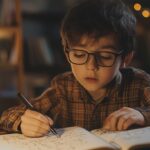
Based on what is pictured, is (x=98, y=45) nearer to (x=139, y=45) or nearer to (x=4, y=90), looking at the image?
(x=139, y=45)

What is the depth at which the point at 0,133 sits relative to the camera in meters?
0.85

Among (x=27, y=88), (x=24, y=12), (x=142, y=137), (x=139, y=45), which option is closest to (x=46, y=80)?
(x=27, y=88)

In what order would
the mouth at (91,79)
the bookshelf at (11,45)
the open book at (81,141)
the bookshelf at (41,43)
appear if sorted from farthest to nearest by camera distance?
the bookshelf at (41,43) → the bookshelf at (11,45) → the mouth at (91,79) → the open book at (81,141)

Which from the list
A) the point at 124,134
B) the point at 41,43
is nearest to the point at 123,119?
the point at 124,134

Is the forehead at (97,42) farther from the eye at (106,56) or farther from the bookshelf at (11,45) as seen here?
the bookshelf at (11,45)

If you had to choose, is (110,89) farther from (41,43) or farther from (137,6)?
(41,43)

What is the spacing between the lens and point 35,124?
0.78 m

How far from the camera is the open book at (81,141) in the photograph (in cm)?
70

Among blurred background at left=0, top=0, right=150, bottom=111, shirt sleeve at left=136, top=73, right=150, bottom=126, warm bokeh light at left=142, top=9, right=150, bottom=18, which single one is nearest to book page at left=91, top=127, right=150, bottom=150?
shirt sleeve at left=136, top=73, right=150, bottom=126

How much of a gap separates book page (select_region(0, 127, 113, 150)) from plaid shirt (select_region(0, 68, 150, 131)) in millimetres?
122

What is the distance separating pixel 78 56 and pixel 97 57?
37mm

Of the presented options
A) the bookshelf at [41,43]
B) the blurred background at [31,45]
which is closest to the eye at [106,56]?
the blurred background at [31,45]

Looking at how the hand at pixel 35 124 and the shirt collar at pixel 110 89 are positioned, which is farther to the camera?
the shirt collar at pixel 110 89

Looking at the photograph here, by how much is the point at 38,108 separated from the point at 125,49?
231 millimetres
